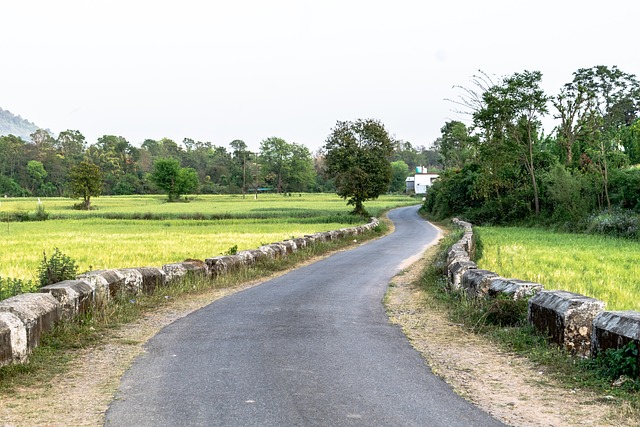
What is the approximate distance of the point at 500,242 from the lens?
968 inches

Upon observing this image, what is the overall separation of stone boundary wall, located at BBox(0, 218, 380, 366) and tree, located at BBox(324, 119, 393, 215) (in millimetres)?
33674

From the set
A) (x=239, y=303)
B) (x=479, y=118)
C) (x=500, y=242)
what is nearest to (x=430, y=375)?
(x=239, y=303)

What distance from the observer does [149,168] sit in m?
147

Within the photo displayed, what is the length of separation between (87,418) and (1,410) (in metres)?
0.86

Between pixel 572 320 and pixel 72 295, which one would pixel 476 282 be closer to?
pixel 572 320

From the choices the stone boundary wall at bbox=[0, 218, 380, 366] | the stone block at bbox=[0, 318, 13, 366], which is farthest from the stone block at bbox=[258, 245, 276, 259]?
the stone block at bbox=[0, 318, 13, 366]

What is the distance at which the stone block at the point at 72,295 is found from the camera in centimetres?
862

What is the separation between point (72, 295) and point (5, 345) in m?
2.41

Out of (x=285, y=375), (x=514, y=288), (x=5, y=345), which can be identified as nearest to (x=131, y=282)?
(x=5, y=345)

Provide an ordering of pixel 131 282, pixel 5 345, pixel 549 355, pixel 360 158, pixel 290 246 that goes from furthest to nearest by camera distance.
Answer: pixel 360 158, pixel 290 246, pixel 131 282, pixel 549 355, pixel 5 345

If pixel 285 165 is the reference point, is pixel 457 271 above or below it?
below

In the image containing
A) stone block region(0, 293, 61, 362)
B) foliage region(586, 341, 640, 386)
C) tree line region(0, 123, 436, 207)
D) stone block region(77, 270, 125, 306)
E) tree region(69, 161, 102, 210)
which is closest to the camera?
foliage region(586, 341, 640, 386)

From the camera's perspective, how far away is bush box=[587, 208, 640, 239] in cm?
2523

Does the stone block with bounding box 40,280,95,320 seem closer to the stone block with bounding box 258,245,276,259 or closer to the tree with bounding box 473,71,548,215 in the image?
the stone block with bounding box 258,245,276,259
